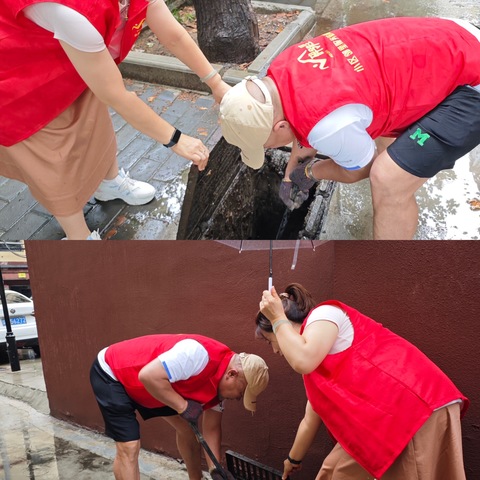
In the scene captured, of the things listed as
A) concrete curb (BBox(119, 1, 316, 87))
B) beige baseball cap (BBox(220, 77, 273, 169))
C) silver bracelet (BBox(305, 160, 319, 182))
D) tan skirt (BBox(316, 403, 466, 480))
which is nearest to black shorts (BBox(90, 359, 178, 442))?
tan skirt (BBox(316, 403, 466, 480))

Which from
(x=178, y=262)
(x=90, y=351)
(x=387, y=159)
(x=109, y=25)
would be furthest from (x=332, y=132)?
(x=90, y=351)

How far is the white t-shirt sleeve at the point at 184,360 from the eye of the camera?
217 centimetres

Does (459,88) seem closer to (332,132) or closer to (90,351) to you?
(332,132)

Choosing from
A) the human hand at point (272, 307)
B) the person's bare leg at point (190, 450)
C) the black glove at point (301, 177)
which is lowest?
the person's bare leg at point (190, 450)

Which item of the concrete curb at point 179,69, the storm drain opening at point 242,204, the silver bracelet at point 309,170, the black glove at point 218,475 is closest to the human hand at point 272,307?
the silver bracelet at point 309,170

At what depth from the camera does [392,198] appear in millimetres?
1870

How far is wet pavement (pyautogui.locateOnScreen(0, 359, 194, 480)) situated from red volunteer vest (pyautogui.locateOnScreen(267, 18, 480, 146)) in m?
1.96

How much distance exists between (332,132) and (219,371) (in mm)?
1071

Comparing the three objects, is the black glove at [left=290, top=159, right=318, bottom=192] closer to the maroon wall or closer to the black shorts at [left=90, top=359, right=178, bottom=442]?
the maroon wall

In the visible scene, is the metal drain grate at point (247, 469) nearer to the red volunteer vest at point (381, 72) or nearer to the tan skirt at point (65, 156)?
the tan skirt at point (65, 156)

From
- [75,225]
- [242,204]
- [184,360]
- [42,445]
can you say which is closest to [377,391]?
[184,360]

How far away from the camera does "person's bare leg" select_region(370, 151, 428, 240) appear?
1.80 m

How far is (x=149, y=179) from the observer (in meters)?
2.97

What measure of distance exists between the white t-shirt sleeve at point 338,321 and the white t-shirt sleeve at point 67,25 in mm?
1006
